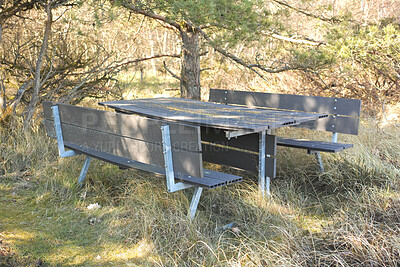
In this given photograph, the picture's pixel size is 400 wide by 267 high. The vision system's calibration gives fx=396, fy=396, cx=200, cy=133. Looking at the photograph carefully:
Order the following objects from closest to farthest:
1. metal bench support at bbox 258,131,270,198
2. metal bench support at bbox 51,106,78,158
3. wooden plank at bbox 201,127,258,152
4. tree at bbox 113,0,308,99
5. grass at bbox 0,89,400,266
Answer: grass at bbox 0,89,400,266, metal bench support at bbox 258,131,270,198, wooden plank at bbox 201,127,258,152, metal bench support at bbox 51,106,78,158, tree at bbox 113,0,308,99

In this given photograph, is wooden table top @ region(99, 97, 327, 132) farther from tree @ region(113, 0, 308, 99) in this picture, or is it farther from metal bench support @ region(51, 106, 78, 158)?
tree @ region(113, 0, 308, 99)

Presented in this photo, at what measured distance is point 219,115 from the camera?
12.2ft

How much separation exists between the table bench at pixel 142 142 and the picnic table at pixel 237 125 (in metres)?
0.42

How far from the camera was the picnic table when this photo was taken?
10.5 ft

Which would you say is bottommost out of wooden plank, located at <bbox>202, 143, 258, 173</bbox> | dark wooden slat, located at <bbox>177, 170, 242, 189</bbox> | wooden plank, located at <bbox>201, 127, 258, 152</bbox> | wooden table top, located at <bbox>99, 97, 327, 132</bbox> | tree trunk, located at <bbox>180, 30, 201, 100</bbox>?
wooden plank, located at <bbox>202, 143, 258, 173</bbox>

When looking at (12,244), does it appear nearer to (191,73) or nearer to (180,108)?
(180,108)

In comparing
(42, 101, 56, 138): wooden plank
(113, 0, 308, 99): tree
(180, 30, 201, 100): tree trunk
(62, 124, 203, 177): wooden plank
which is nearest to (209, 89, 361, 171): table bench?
(113, 0, 308, 99): tree

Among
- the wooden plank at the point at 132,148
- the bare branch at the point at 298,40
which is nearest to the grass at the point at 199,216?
the wooden plank at the point at 132,148

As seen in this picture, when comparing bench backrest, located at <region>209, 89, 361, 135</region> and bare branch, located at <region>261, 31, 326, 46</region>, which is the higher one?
bare branch, located at <region>261, 31, 326, 46</region>

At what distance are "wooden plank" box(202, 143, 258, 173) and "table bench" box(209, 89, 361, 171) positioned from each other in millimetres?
613

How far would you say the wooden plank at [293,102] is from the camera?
4.29 metres

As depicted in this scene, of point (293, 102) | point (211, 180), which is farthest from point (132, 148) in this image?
point (293, 102)

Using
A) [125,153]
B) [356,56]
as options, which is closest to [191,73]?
[356,56]

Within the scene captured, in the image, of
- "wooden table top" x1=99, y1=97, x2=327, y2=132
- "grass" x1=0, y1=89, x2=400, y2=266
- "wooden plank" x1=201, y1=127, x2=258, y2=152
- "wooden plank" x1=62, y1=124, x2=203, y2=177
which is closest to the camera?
"grass" x1=0, y1=89, x2=400, y2=266
